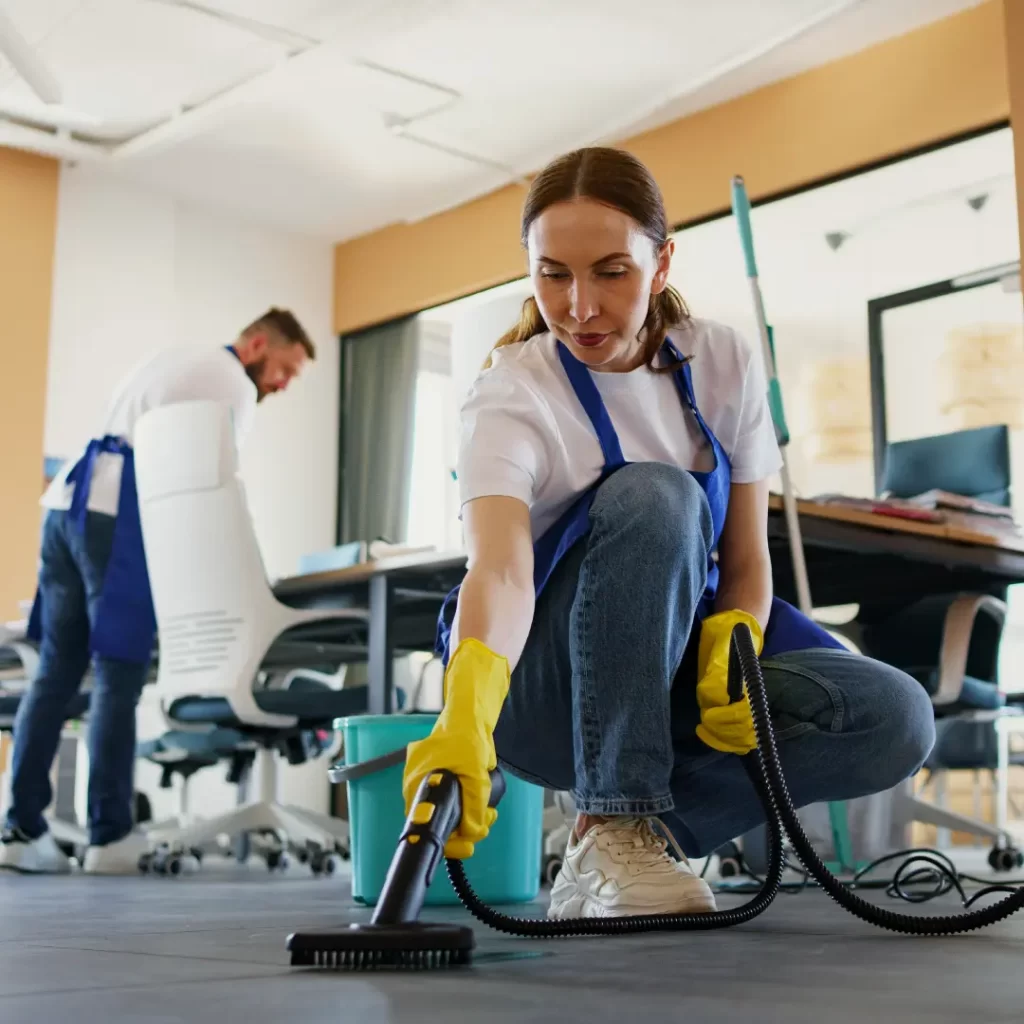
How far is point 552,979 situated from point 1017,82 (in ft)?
9.23

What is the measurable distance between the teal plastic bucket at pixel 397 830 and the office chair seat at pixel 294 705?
1160mm

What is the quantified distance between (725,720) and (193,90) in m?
5.05

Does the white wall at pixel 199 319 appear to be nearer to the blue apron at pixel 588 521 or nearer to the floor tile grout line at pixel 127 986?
the blue apron at pixel 588 521

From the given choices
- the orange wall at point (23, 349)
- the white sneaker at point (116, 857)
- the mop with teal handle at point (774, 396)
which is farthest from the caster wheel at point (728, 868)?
the orange wall at point (23, 349)

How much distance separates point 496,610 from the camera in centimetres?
122

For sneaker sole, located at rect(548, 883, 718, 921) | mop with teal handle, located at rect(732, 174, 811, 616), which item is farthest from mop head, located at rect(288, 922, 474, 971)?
mop with teal handle, located at rect(732, 174, 811, 616)

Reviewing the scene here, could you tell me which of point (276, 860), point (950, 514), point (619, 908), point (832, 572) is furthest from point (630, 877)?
point (276, 860)

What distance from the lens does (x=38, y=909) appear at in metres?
1.79

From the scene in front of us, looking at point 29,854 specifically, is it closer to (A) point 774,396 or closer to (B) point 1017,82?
(A) point 774,396

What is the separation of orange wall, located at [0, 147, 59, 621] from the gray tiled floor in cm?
477

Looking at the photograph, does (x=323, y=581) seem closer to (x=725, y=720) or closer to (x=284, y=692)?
(x=284, y=692)

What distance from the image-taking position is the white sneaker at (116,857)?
2.98 m

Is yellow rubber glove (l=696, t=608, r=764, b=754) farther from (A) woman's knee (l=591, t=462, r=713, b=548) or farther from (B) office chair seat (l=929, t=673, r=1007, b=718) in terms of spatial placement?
(B) office chair seat (l=929, t=673, r=1007, b=718)

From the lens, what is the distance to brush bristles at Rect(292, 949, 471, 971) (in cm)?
90
